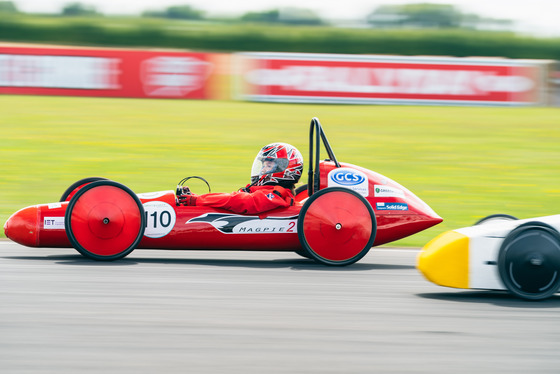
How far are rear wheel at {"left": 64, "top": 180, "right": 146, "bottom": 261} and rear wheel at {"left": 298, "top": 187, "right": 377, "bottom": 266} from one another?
4.76 ft

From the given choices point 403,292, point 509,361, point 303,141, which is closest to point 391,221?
point 403,292

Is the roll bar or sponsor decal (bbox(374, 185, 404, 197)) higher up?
the roll bar

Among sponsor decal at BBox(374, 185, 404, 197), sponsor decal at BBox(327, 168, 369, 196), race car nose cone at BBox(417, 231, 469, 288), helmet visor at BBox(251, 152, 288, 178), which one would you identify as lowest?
race car nose cone at BBox(417, 231, 469, 288)

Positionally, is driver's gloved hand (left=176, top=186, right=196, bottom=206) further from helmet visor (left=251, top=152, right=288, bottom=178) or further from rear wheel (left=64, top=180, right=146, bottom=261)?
helmet visor (left=251, top=152, right=288, bottom=178)

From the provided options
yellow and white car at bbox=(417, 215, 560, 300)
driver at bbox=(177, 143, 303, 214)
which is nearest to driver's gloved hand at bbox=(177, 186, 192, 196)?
driver at bbox=(177, 143, 303, 214)

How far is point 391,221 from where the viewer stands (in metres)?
7.79

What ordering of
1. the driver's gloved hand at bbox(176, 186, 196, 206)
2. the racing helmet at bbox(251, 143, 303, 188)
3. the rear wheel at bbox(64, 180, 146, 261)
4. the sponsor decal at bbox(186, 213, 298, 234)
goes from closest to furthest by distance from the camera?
the rear wheel at bbox(64, 180, 146, 261) < the sponsor decal at bbox(186, 213, 298, 234) < the driver's gloved hand at bbox(176, 186, 196, 206) < the racing helmet at bbox(251, 143, 303, 188)

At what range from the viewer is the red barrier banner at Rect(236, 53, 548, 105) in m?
22.4

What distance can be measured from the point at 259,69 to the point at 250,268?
51.7ft

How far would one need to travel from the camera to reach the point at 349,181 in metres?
7.84

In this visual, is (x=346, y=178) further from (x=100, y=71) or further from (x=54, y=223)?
(x=100, y=71)

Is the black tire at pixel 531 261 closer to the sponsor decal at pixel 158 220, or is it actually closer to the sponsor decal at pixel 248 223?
the sponsor decal at pixel 248 223

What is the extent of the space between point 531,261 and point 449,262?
585 mm

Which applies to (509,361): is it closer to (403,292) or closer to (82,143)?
(403,292)
